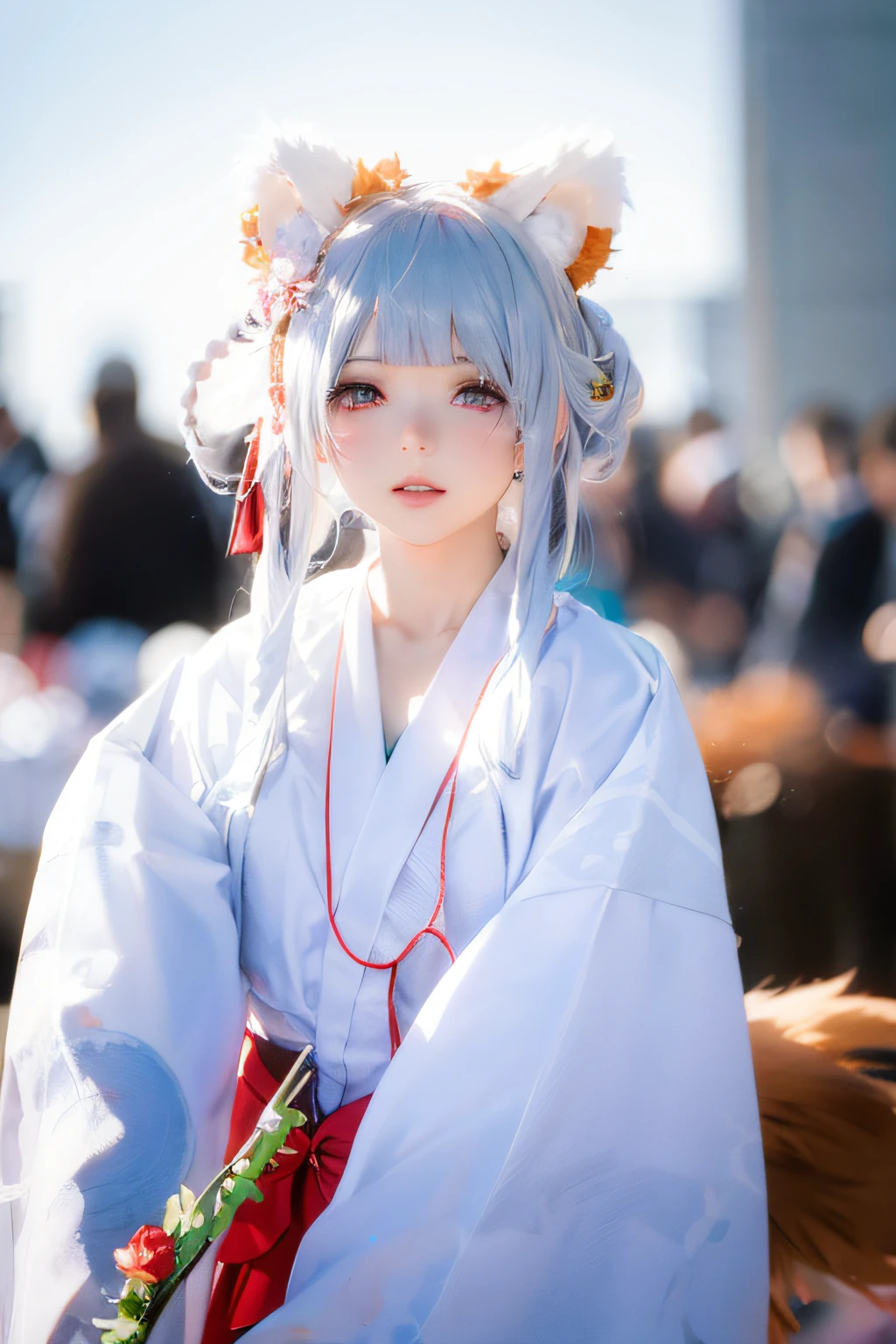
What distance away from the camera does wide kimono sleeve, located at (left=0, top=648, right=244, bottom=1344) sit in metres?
0.91

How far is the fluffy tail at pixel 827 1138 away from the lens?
1026 millimetres

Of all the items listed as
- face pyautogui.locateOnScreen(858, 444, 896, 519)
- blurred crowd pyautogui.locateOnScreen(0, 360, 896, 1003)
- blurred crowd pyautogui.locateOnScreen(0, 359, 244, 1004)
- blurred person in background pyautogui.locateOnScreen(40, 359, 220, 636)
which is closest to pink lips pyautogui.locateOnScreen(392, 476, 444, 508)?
blurred crowd pyautogui.locateOnScreen(0, 360, 896, 1003)

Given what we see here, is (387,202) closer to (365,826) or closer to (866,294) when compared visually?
(365,826)

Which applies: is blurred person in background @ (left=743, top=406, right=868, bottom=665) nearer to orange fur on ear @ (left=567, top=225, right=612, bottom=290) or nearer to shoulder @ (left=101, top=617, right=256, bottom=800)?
orange fur on ear @ (left=567, top=225, right=612, bottom=290)

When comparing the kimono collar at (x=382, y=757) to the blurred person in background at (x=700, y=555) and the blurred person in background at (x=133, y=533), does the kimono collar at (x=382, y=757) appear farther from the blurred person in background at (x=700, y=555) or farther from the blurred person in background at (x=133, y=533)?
the blurred person in background at (x=700, y=555)

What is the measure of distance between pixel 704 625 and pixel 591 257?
2568 mm

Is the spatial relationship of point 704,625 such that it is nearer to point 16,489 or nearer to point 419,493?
point 16,489

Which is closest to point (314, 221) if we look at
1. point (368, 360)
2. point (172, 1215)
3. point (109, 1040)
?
point (368, 360)

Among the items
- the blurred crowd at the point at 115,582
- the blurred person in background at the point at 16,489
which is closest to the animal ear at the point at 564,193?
the blurred crowd at the point at 115,582

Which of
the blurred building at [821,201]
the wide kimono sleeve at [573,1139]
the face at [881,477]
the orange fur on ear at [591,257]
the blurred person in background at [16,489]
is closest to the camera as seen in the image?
the wide kimono sleeve at [573,1139]

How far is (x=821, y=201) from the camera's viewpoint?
5457 mm

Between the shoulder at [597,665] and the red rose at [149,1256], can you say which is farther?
the shoulder at [597,665]

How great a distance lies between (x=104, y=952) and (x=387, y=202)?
751 mm

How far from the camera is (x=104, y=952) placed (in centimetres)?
98
